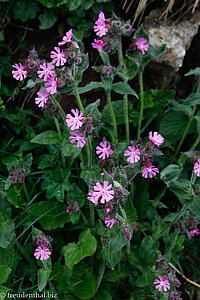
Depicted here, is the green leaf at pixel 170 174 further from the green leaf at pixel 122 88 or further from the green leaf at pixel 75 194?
the green leaf at pixel 122 88

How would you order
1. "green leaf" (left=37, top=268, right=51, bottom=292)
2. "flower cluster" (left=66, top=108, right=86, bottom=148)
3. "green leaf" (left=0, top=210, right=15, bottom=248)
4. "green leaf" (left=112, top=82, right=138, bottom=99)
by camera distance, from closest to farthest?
"flower cluster" (left=66, top=108, right=86, bottom=148) < "green leaf" (left=37, top=268, right=51, bottom=292) < "green leaf" (left=112, top=82, right=138, bottom=99) < "green leaf" (left=0, top=210, right=15, bottom=248)

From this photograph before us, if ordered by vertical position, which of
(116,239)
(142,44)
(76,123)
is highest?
(142,44)

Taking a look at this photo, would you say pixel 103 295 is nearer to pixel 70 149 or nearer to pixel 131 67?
pixel 70 149

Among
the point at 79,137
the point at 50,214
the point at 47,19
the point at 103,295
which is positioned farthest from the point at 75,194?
the point at 47,19

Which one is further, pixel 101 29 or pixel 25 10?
pixel 25 10

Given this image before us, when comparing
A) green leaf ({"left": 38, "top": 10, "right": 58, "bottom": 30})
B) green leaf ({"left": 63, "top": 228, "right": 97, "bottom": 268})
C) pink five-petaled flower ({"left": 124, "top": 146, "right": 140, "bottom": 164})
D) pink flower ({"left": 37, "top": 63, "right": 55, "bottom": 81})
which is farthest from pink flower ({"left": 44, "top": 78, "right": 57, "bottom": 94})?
green leaf ({"left": 38, "top": 10, "right": 58, "bottom": 30})

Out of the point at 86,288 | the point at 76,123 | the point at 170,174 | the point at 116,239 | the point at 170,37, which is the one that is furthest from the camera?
the point at 170,37

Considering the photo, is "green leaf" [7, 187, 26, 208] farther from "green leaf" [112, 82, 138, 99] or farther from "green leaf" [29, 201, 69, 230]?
"green leaf" [112, 82, 138, 99]
